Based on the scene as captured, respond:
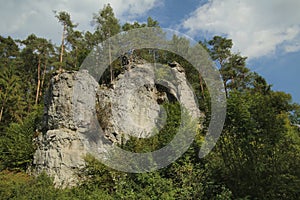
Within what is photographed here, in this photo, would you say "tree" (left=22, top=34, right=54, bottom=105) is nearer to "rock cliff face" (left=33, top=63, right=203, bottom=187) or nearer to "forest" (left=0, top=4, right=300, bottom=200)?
"rock cliff face" (left=33, top=63, right=203, bottom=187)

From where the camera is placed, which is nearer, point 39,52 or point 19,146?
point 19,146

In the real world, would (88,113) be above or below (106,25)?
below

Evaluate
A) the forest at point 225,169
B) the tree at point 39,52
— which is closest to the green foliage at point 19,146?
the forest at point 225,169

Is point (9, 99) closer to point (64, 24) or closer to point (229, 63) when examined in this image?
point (64, 24)

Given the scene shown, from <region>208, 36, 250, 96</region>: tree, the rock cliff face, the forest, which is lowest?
the forest

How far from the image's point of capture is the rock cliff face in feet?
46.6

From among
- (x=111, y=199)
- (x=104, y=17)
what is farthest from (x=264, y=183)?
(x=104, y=17)

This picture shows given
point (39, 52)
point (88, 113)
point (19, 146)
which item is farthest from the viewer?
point (39, 52)

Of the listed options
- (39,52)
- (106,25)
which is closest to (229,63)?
(106,25)

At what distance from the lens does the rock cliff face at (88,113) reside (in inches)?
559

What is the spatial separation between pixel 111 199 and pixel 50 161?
22.9 ft

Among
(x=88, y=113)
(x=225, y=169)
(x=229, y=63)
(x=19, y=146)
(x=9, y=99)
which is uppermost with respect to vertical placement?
(x=229, y=63)

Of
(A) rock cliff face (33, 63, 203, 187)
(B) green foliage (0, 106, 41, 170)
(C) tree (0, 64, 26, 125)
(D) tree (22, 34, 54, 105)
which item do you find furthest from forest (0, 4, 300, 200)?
(D) tree (22, 34, 54, 105)

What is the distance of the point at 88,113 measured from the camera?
16188 mm
